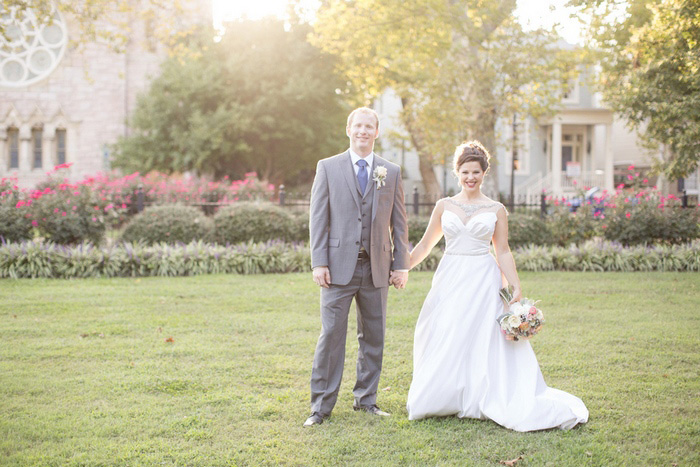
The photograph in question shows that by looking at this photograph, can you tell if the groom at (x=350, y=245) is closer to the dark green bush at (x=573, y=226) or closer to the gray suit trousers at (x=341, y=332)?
the gray suit trousers at (x=341, y=332)

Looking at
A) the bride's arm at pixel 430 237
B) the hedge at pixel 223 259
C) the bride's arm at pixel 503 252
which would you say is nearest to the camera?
the bride's arm at pixel 503 252

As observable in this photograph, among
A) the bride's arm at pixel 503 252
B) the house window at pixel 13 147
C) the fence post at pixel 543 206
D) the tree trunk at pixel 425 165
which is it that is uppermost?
the house window at pixel 13 147

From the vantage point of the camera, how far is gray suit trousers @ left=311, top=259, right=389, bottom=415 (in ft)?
15.4

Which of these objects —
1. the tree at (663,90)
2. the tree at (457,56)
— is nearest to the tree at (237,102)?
the tree at (457,56)

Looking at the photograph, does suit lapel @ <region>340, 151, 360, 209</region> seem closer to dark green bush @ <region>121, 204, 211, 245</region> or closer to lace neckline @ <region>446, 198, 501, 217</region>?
lace neckline @ <region>446, 198, 501, 217</region>

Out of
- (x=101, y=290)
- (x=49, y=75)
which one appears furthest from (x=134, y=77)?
(x=101, y=290)

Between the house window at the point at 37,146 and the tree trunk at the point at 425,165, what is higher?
the house window at the point at 37,146

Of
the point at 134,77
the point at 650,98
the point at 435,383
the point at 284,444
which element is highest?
the point at 134,77

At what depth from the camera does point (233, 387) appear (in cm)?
560

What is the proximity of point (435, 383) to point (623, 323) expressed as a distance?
433 centimetres

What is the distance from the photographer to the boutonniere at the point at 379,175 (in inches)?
185

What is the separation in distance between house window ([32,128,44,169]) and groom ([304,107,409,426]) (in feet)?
107

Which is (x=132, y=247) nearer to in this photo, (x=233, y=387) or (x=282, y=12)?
(x=233, y=387)

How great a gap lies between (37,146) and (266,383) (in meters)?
31.9
